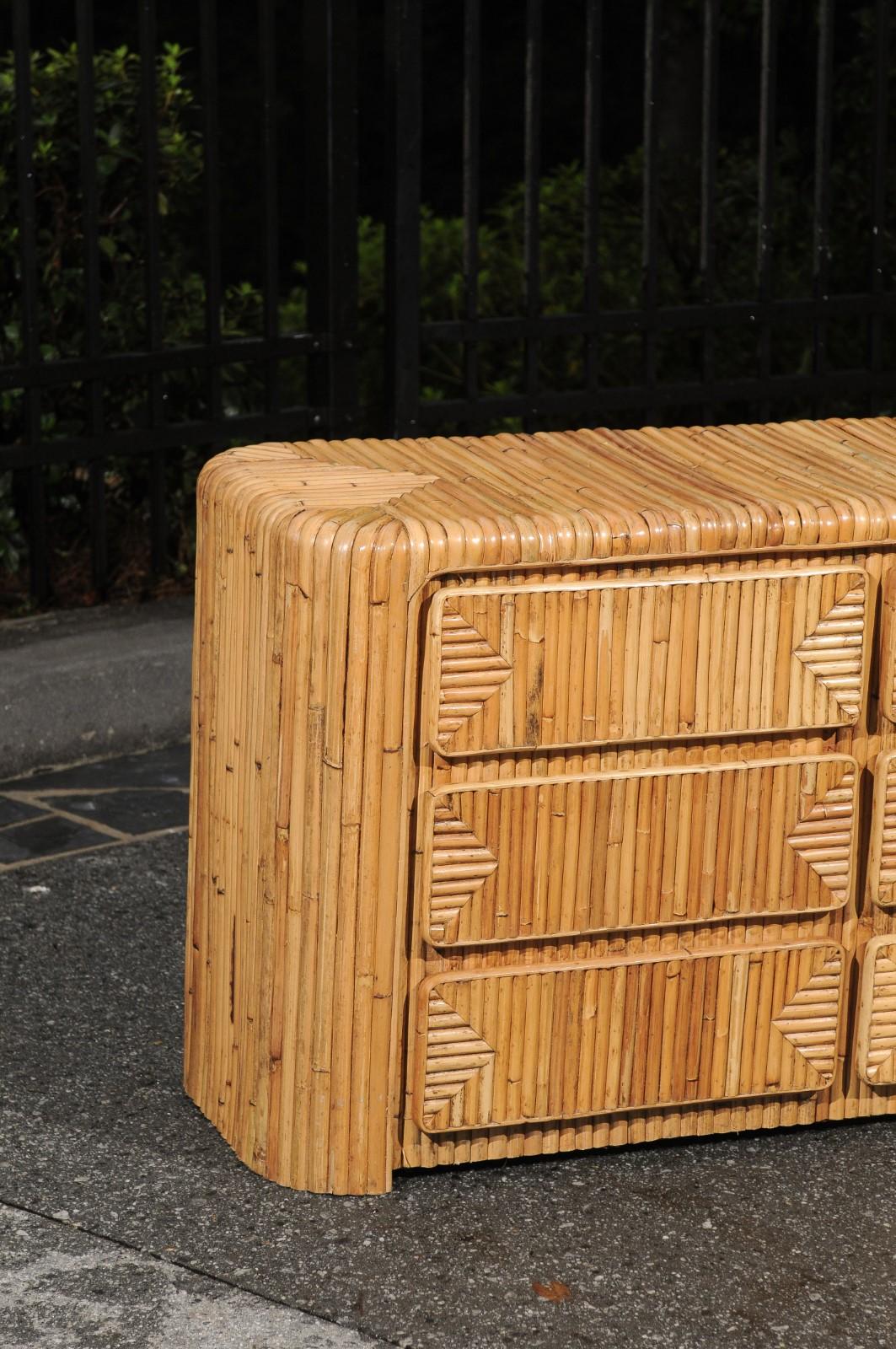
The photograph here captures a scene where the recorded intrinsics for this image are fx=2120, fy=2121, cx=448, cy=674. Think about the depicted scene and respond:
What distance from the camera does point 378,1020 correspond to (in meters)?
3.35

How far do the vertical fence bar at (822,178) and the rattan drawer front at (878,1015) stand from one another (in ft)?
11.9

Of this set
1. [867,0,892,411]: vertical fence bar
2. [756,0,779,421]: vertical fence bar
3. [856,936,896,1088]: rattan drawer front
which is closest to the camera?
[856,936,896,1088]: rattan drawer front

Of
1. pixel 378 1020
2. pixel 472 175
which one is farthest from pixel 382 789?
pixel 472 175

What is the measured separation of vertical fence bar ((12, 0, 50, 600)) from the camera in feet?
18.4

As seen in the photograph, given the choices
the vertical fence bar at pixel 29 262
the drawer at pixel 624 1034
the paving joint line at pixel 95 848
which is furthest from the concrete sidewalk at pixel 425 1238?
the vertical fence bar at pixel 29 262

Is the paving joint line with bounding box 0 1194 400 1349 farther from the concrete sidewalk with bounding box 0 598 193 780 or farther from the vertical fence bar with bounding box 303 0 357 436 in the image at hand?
the vertical fence bar with bounding box 303 0 357 436

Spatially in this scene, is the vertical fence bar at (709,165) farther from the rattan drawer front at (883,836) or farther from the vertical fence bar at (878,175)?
the rattan drawer front at (883,836)

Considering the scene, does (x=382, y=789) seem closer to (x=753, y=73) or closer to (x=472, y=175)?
(x=472, y=175)

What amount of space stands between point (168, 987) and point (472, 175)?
2847mm

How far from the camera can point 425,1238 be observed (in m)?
3.33

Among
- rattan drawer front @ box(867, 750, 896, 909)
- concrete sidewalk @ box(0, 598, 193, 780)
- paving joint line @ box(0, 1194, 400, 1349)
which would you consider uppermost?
rattan drawer front @ box(867, 750, 896, 909)

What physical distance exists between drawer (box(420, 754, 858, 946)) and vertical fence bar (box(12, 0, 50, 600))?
2874 millimetres

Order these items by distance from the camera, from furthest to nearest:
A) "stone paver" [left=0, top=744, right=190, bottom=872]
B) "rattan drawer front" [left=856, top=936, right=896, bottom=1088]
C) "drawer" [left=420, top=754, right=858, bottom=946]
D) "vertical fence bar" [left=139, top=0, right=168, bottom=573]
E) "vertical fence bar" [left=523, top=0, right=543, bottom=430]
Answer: "vertical fence bar" [left=523, top=0, right=543, bottom=430]
"vertical fence bar" [left=139, top=0, right=168, bottom=573]
"stone paver" [left=0, top=744, right=190, bottom=872]
"rattan drawer front" [left=856, top=936, right=896, bottom=1088]
"drawer" [left=420, top=754, right=858, bottom=946]

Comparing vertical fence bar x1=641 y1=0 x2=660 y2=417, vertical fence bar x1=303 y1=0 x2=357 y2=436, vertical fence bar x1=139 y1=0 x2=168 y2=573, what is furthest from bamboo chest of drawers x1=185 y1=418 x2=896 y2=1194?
vertical fence bar x1=641 y1=0 x2=660 y2=417
